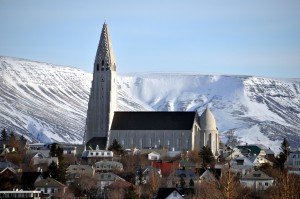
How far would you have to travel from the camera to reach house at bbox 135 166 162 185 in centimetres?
11229

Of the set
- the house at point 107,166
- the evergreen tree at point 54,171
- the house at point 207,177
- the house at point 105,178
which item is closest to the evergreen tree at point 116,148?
the house at point 107,166

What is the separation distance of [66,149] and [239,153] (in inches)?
956

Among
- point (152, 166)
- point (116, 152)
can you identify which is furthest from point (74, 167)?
point (116, 152)

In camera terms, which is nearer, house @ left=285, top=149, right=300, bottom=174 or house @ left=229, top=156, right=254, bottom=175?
house @ left=229, top=156, right=254, bottom=175

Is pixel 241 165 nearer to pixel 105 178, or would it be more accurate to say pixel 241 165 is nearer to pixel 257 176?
pixel 257 176

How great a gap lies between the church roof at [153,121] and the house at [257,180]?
175ft

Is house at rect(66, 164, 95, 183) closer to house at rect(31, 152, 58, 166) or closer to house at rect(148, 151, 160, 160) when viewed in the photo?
house at rect(31, 152, 58, 166)

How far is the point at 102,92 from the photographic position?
566 feet

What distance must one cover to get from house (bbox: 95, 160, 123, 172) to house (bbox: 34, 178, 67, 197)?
61.8 ft

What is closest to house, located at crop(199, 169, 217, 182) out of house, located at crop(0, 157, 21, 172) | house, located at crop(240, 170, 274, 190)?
house, located at crop(240, 170, 274, 190)

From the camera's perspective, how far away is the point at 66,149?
524ft

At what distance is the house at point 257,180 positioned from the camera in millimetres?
109188

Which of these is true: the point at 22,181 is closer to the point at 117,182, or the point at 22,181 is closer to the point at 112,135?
the point at 117,182

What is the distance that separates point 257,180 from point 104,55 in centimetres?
6418
